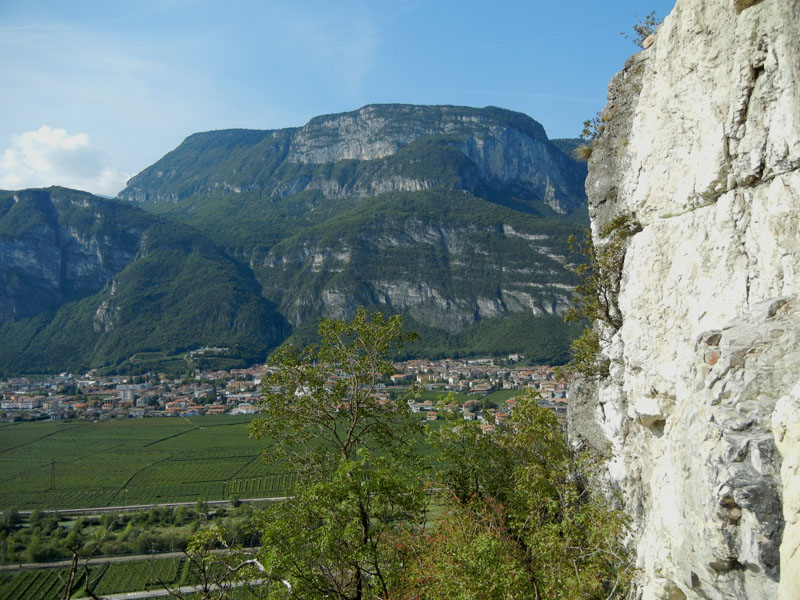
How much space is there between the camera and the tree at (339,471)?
30.0 ft

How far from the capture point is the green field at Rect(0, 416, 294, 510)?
184 feet

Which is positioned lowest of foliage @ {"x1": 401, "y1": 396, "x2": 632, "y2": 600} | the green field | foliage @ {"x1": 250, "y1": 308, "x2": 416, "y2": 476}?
→ the green field

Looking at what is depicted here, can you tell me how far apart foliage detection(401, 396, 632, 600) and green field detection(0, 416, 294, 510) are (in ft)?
102

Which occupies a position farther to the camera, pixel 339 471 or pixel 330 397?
pixel 330 397

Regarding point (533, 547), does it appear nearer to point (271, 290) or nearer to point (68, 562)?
point (68, 562)

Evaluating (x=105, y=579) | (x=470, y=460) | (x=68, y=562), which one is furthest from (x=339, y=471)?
(x=68, y=562)

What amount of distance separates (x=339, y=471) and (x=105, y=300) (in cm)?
18815

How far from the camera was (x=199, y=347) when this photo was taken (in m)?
159

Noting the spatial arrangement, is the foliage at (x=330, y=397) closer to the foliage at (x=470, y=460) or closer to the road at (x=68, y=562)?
the foliage at (x=470, y=460)

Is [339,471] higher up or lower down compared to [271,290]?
lower down

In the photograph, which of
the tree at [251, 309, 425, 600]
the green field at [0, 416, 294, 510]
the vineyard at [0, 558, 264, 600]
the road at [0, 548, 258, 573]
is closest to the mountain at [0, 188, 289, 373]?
the green field at [0, 416, 294, 510]

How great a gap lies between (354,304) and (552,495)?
167150 millimetres

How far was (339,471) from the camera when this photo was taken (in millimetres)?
9227

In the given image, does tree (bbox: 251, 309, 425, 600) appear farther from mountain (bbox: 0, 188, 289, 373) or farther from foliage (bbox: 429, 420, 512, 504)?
mountain (bbox: 0, 188, 289, 373)
